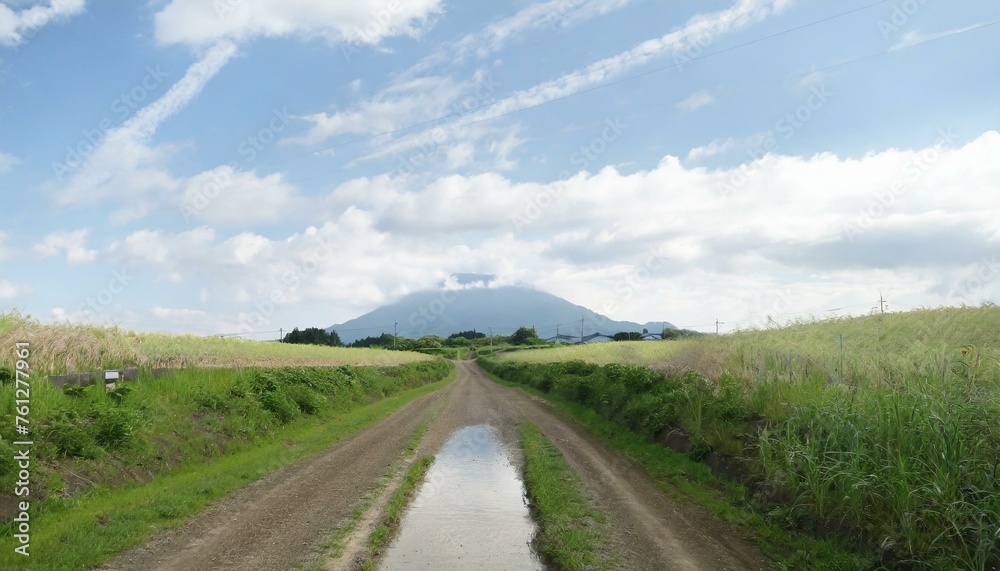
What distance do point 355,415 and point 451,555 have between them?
15538 mm

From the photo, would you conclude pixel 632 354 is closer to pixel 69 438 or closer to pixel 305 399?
pixel 305 399

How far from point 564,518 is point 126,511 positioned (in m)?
6.16

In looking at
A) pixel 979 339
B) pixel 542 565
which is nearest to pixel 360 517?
pixel 542 565

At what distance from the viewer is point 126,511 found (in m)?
8.26

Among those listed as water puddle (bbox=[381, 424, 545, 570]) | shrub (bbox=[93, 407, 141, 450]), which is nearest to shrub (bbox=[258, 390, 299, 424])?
shrub (bbox=[93, 407, 141, 450])

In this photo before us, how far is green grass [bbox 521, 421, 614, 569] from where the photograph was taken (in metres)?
6.81

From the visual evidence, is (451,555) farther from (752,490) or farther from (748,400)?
(748,400)

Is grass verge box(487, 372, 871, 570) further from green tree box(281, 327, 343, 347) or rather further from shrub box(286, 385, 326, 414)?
green tree box(281, 327, 343, 347)

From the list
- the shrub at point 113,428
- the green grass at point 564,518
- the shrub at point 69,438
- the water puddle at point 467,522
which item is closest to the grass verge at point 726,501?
the green grass at point 564,518

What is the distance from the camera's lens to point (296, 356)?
3609 cm

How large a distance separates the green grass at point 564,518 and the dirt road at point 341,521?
24cm

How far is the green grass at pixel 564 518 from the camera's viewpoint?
6812 mm

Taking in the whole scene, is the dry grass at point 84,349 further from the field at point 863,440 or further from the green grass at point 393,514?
the field at point 863,440

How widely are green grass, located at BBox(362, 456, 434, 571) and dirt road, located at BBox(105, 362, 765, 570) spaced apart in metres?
0.21
